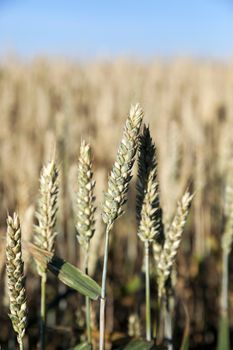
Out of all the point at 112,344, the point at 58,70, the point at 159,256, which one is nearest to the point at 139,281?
the point at 112,344

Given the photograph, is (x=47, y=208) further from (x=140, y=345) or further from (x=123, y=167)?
(x=140, y=345)

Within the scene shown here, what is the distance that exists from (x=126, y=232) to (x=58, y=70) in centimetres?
511

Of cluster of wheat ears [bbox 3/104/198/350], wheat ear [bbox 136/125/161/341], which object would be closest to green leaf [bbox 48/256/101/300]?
cluster of wheat ears [bbox 3/104/198/350]

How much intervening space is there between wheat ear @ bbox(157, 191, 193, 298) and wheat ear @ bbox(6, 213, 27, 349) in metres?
0.27

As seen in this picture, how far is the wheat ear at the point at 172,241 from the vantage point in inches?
32.5

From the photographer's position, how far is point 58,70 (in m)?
6.92

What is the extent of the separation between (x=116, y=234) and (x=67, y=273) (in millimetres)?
1222

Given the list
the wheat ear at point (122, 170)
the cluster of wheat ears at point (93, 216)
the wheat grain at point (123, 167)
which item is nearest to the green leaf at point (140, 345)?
the cluster of wheat ears at point (93, 216)

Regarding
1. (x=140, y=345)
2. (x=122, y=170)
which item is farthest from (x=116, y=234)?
(x=122, y=170)

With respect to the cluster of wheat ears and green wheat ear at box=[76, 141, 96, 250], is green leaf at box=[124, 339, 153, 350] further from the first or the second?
green wheat ear at box=[76, 141, 96, 250]

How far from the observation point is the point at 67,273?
79 cm

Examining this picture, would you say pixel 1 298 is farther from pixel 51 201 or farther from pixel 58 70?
pixel 58 70

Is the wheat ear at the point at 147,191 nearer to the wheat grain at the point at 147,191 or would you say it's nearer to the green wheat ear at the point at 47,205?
the wheat grain at the point at 147,191

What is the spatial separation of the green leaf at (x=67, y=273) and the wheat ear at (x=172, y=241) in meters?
0.15
